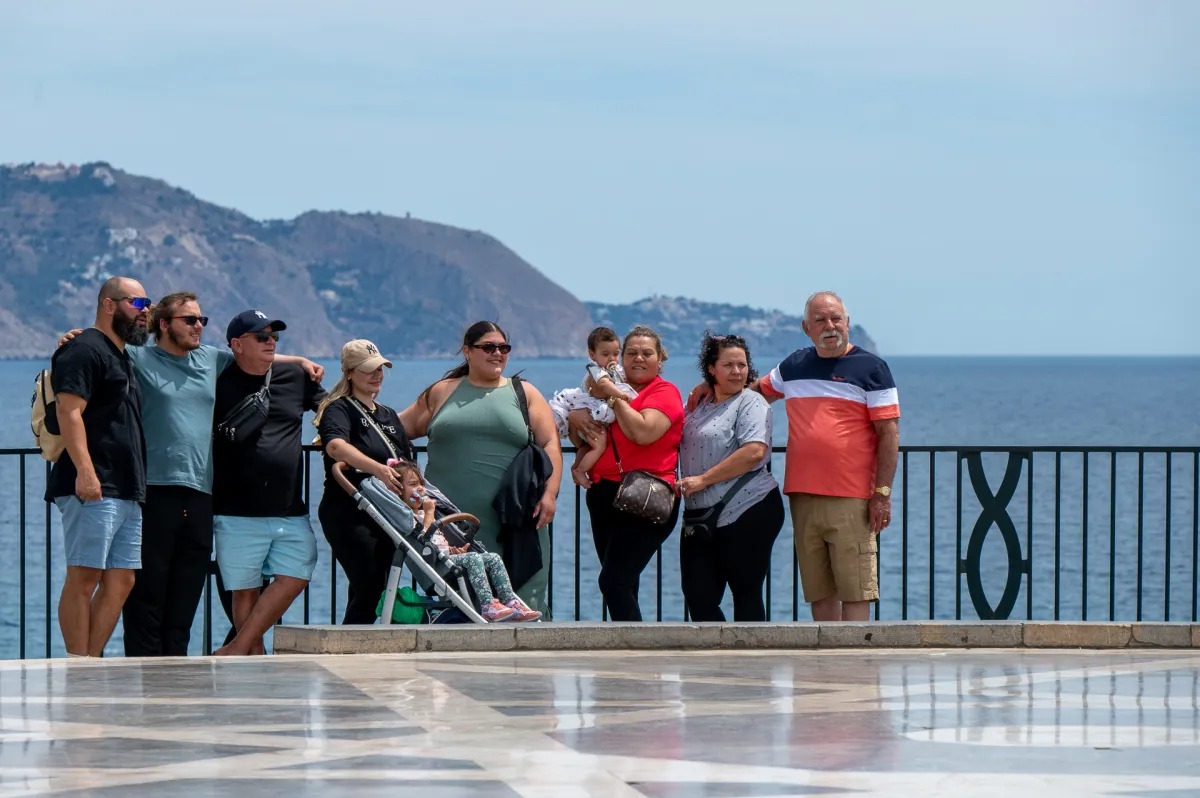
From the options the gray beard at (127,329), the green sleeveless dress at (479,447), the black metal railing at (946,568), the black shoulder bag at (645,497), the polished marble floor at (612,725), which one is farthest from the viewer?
the black metal railing at (946,568)

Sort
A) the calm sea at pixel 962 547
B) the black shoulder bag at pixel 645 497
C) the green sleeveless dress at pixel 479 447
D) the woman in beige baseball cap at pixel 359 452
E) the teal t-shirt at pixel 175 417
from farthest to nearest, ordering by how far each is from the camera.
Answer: the calm sea at pixel 962 547 < the green sleeveless dress at pixel 479 447 < the black shoulder bag at pixel 645 497 < the woman in beige baseball cap at pixel 359 452 < the teal t-shirt at pixel 175 417

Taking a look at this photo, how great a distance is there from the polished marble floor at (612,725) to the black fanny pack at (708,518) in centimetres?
66

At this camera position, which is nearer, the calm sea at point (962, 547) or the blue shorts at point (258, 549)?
the blue shorts at point (258, 549)

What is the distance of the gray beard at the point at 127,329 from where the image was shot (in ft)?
29.8

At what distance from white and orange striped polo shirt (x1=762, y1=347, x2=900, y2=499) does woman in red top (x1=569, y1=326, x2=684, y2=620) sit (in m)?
0.63

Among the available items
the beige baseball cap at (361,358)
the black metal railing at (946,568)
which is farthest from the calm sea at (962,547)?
the beige baseball cap at (361,358)

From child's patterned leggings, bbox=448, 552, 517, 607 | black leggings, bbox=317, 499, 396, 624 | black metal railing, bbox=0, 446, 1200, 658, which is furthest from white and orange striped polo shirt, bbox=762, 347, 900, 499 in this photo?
black metal railing, bbox=0, 446, 1200, 658

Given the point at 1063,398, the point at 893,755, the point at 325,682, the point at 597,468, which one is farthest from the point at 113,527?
the point at 1063,398

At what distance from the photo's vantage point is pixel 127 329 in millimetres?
9109

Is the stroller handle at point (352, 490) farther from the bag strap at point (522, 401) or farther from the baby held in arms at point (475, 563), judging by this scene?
the bag strap at point (522, 401)

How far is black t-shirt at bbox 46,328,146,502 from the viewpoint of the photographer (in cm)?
889

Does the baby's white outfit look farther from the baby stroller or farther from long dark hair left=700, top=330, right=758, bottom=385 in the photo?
the baby stroller

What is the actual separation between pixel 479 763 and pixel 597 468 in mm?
3432

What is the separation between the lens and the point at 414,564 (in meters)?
9.23
